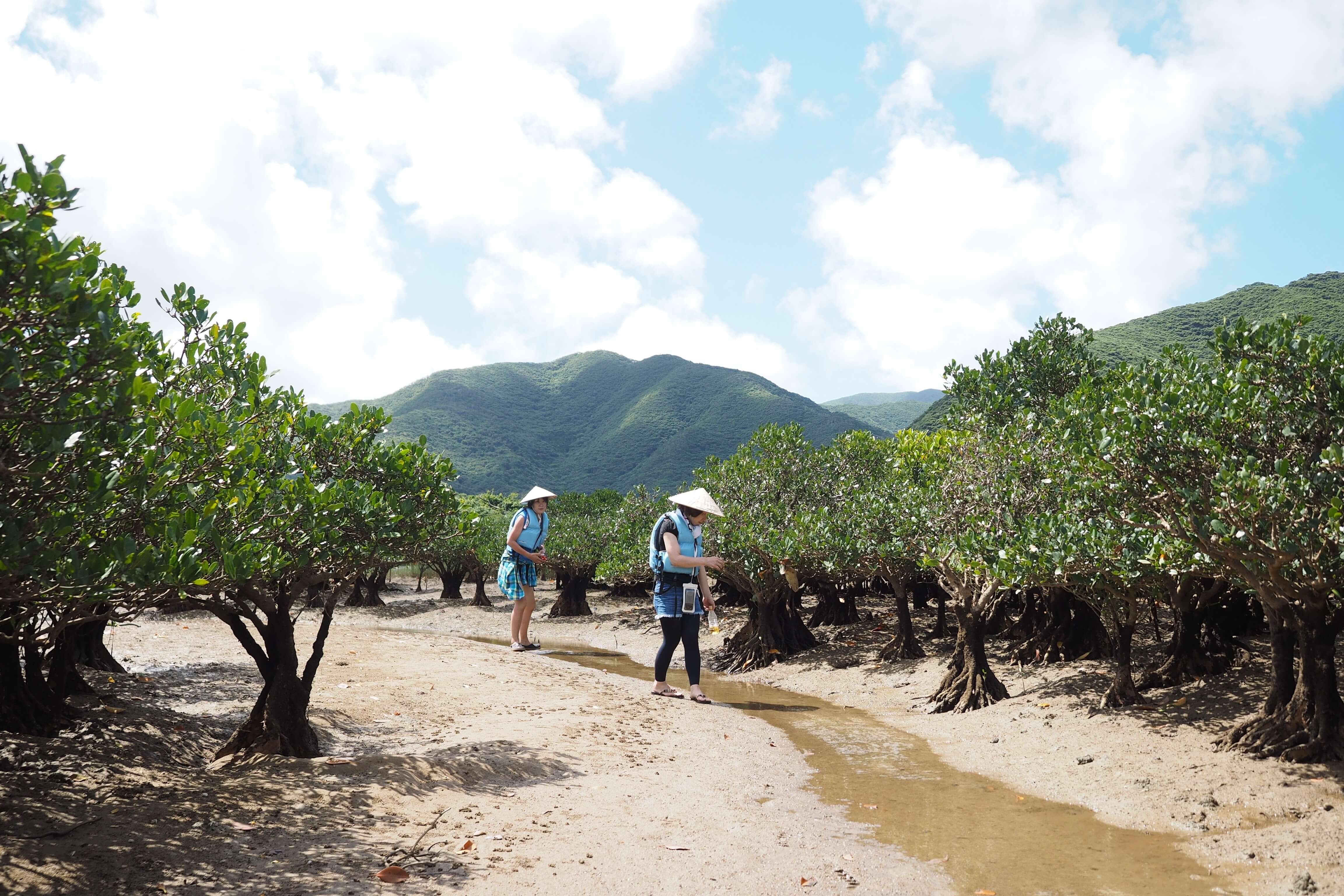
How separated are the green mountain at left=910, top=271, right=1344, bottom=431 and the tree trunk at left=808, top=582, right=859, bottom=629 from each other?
92.1 ft

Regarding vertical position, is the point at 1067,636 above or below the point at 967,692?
above

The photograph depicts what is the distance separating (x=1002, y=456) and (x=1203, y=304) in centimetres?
6648

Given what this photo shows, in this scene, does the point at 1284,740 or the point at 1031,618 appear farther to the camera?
the point at 1031,618

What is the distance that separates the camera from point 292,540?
20.7 ft

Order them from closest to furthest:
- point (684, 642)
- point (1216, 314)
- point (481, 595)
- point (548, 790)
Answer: point (548, 790), point (684, 642), point (481, 595), point (1216, 314)

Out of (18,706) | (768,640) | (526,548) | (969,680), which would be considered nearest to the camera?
(18,706)

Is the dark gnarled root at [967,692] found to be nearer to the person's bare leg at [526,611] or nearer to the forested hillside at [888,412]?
the person's bare leg at [526,611]

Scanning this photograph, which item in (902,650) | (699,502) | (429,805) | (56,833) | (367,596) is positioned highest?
(699,502)

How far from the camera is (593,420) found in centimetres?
11844

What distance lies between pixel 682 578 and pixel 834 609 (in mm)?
11289

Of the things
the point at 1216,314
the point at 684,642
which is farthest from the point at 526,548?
the point at 1216,314

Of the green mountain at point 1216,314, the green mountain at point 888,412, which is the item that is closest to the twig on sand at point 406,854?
the green mountain at point 1216,314

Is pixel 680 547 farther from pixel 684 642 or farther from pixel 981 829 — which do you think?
→ pixel 981 829

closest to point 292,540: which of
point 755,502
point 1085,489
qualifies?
point 1085,489
